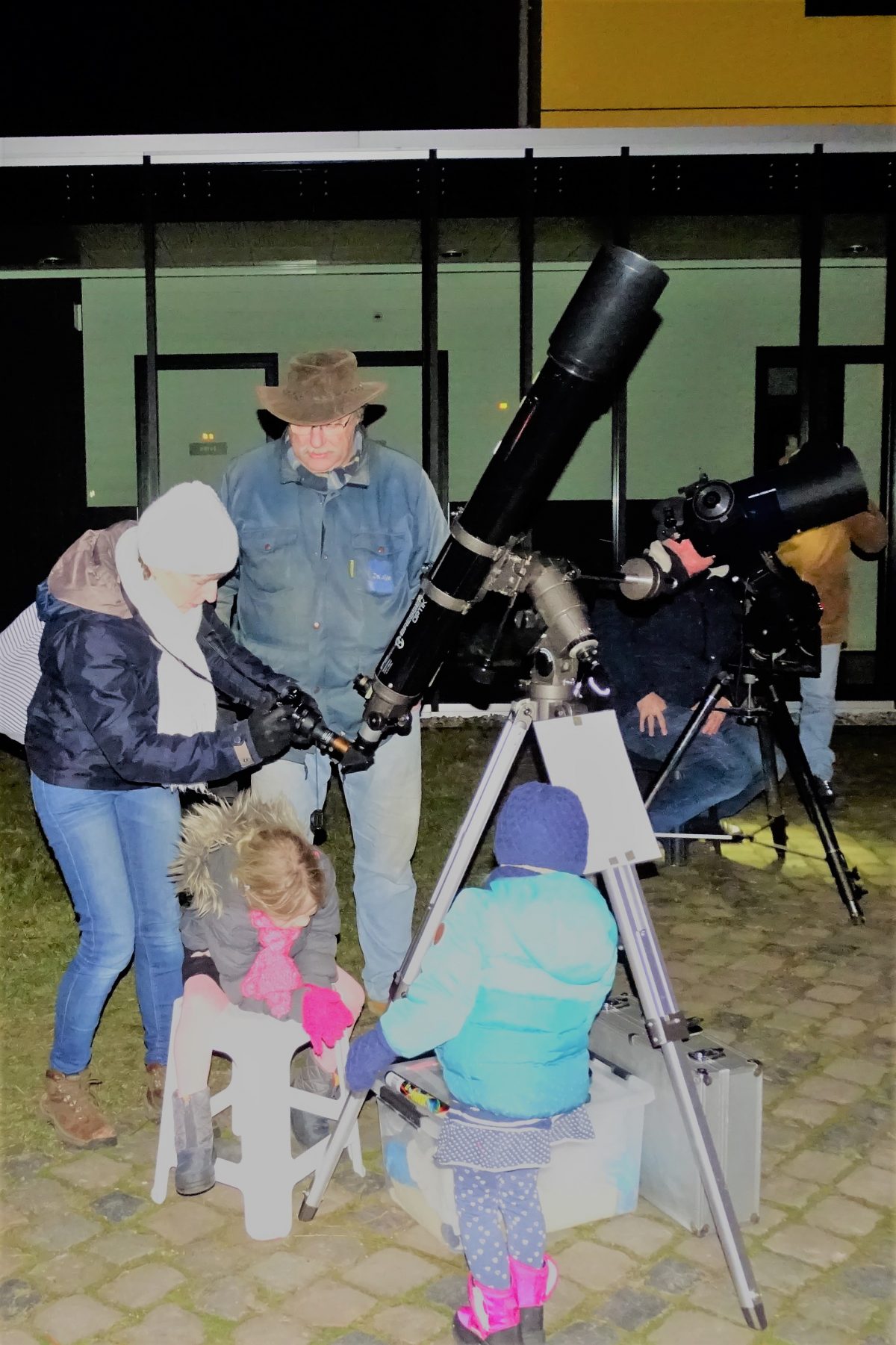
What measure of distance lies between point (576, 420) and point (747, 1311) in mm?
1896

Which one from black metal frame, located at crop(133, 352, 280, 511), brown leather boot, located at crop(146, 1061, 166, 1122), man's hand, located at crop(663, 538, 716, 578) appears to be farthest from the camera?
black metal frame, located at crop(133, 352, 280, 511)

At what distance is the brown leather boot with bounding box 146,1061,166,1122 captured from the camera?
3.33 metres

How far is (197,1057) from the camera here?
2.82 meters

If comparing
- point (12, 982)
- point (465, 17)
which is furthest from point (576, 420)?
point (465, 17)

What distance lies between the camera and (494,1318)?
2340 millimetres

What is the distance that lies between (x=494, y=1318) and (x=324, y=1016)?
29.8 inches

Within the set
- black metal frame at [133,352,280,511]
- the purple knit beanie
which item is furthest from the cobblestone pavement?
black metal frame at [133,352,280,511]

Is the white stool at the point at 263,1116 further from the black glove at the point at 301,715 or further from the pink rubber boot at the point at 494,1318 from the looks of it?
the black glove at the point at 301,715

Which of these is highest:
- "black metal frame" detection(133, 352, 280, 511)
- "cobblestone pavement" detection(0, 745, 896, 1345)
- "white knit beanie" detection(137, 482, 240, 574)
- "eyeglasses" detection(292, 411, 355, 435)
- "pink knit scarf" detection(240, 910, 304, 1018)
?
"black metal frame" detection(133, 352, 280, 511)

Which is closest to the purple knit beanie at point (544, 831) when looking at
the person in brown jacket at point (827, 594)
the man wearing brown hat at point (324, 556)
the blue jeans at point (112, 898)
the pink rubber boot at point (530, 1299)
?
the pink rubber boot at point (530, 1299)

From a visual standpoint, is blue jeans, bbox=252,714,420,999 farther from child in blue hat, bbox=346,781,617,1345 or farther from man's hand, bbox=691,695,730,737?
man's hand, bbox=691,695,730,737

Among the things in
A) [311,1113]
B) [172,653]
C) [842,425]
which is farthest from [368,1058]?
[842,425]

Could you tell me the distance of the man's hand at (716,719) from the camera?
5.22 metres

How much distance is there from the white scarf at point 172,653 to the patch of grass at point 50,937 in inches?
47.5
